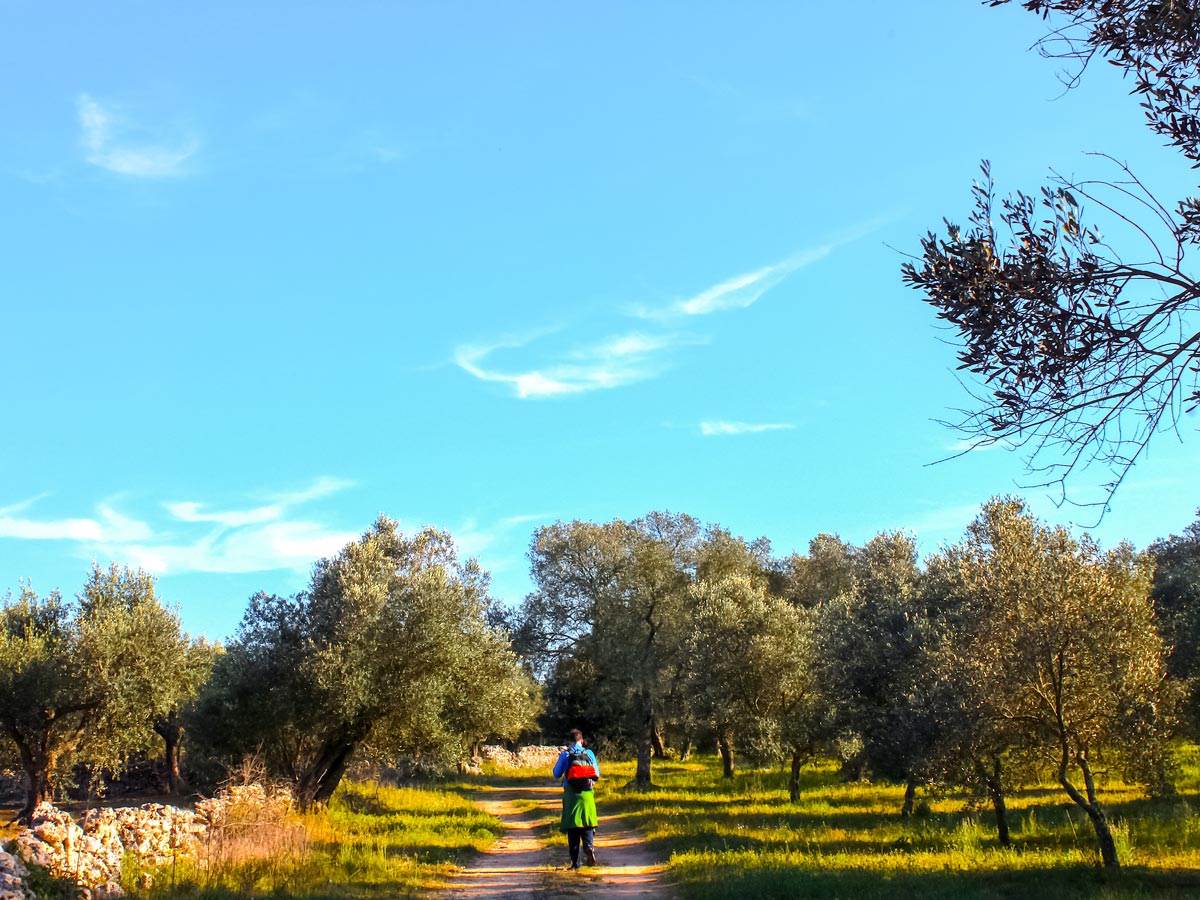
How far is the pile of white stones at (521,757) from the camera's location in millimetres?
68125

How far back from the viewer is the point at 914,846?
715 inches

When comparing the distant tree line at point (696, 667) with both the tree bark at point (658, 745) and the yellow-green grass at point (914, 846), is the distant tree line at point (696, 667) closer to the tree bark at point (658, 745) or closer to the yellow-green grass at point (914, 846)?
the yellow-green grass at point (914, 846)

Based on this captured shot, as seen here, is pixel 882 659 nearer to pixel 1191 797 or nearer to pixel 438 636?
pixel 1191 797

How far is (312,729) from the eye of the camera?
2509 cm

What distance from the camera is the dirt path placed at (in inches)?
524

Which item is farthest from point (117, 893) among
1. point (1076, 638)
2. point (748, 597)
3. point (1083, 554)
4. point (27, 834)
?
point (748, 597)

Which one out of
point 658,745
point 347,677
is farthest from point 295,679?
point 658,745

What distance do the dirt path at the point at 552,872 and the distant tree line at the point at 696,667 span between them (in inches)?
221

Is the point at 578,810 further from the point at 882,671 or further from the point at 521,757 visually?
the point at 521,757

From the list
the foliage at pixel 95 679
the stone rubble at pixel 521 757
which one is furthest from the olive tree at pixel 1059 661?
→ the stone rubble at pixel 521 757

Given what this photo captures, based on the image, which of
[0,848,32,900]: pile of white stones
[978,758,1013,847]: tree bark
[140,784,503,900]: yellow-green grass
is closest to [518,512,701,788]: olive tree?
[140,784,503,900]: yellow-green grass

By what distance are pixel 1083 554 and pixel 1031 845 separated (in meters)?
6.92

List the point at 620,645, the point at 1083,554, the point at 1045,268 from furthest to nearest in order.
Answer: the point at 620,645 → the point at 1083,554 → the point at 1045,268

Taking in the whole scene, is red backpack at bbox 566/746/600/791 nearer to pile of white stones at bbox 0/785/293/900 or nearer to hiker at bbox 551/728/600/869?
hiker at bbox 551/728/600/869
